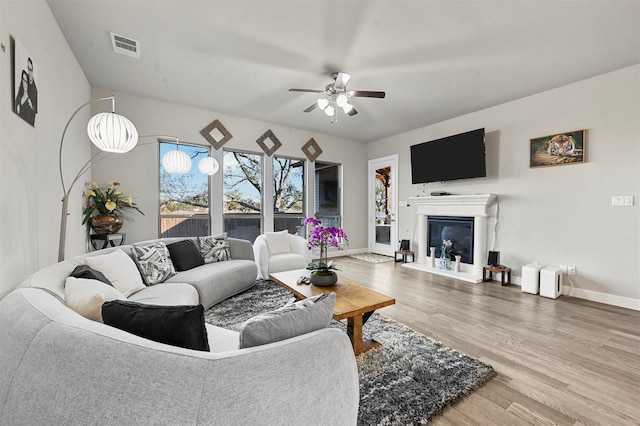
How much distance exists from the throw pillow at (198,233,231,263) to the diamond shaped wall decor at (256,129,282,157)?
2236 millimetres

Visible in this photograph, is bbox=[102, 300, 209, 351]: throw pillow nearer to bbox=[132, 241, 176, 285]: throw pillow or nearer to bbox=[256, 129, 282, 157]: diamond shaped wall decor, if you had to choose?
bbox=[132, 241, 176, 285]: throw pillow

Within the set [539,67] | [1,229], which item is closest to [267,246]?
[1,229]

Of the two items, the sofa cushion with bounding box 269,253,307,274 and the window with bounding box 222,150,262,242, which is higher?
the window with bounding box 222,150,262,242

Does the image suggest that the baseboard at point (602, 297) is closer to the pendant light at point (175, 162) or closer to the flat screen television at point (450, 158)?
the flat screen television at point (450, 158)

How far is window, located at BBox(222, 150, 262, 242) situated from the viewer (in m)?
4.96

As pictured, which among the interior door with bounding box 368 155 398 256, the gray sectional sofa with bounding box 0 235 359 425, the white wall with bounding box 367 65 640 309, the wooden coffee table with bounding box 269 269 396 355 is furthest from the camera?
the interior door with bounding box 368 155 398 256

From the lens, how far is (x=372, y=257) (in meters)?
6.03

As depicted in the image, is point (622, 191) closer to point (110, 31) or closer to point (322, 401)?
point (322, 401)

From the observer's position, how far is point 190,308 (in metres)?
0.96

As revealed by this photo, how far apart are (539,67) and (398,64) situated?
5.40 feet

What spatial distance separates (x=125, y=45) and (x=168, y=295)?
2540mm

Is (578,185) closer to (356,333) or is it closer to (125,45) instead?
(356,333)

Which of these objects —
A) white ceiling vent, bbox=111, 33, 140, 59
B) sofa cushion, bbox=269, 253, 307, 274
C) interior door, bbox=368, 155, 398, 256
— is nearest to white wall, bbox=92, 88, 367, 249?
white ceiling vent, bbox=111, 33, 140, 59

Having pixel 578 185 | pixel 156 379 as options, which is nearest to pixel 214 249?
pixel 156 379
